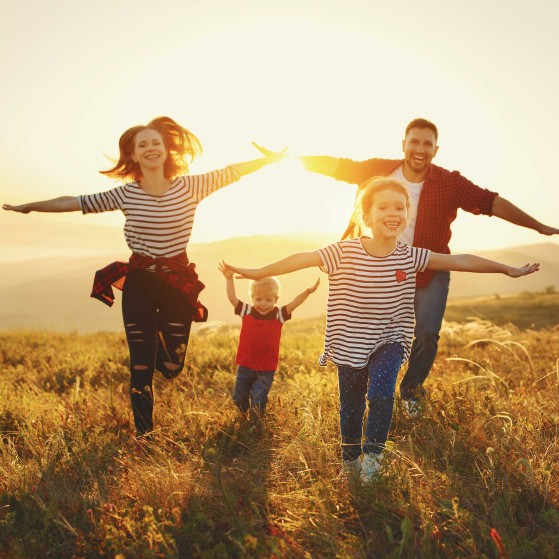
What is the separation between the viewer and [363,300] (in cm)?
395

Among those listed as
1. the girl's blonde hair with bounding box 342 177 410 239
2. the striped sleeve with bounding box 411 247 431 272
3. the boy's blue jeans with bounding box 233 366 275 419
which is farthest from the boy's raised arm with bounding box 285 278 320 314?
the striped sleeve with bounding box 411 247 431 272

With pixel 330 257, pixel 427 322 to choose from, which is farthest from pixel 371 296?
pixel 427 322

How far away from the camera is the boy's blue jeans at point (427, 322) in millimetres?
5262

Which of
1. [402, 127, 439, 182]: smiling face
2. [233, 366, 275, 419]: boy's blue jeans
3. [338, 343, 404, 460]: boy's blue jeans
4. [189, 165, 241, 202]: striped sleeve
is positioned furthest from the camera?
[233, 366, 275, 419]: boy's blue jeans

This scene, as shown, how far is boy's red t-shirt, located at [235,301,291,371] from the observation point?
217 inches

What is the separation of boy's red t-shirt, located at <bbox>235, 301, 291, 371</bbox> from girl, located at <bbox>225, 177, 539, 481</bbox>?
4.86 feet

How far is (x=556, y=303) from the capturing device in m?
20.1

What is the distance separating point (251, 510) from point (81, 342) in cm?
805

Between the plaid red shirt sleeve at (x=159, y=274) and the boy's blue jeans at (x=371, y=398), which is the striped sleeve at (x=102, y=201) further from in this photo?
the boy's blue jeans at (x=371, y=398)

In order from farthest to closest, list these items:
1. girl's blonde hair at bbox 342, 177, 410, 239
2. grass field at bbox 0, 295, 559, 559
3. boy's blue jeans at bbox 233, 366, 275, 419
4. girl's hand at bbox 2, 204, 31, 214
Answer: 1. boy's blue jeans at bbox 233, 366, 275, 419
2. girl's hand at bbox 2, 204, 31, 214
3. girl's blonde hair at bbox 342, 177, 410, 239
4. grass field at bbox 0, 295, 559, 559

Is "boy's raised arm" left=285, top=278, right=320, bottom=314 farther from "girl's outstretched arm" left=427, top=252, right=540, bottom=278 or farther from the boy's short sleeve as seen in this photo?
"girl's outstretched arm" left=427, top=252, right=540, bottom=278

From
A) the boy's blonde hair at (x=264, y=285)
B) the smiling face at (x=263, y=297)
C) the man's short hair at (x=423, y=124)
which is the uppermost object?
the man's short hair at (x=423, y=124)

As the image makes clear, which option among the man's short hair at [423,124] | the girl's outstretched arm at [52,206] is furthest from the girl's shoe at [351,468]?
the man's short hair at [423,124]

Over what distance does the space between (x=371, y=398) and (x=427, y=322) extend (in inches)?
65.6
